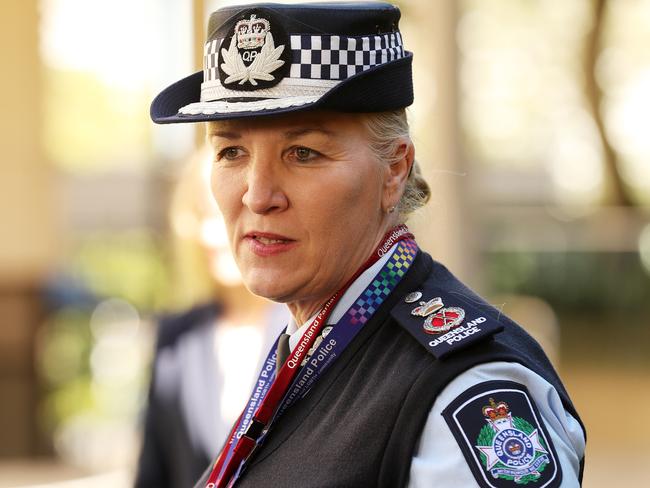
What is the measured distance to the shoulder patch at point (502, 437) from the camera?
1709mm

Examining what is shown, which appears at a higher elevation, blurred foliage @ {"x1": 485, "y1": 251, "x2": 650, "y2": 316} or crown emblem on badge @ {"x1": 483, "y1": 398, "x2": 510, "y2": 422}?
crown emblem on badge @ {"x1": 483, "y1": 398, "x2": 510, "y2": 422}

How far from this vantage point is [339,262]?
6.82 ft

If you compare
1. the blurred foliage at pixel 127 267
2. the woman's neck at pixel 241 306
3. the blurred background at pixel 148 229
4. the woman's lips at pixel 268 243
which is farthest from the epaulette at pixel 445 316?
the blurred foliage at pixel 127 267

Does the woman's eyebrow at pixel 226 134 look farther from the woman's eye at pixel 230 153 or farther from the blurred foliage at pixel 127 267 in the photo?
the blurred foliage at pixel 127 267

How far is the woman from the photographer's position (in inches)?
72.6

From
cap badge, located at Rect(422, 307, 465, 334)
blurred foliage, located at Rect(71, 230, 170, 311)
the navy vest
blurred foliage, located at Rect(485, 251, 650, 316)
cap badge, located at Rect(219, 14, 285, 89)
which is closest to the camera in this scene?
the navy vest

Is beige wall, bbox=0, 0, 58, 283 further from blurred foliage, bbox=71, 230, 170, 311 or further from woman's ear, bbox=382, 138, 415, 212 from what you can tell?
woman's ear, bbox=382, 138, 415, 212

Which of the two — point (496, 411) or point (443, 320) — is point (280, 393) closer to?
point (443, 320)

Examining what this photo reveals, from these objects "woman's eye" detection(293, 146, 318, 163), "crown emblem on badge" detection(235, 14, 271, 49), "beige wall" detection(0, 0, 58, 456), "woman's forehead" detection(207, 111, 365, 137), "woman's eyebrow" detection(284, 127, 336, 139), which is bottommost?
"beige wall" detection(0, 0, 58, 456)

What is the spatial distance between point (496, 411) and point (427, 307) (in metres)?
0.31

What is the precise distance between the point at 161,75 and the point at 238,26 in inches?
277

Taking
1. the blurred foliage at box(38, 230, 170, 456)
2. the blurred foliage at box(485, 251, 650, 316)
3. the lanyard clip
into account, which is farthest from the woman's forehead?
the blurred foliage at box(485, 251, 650, 316)

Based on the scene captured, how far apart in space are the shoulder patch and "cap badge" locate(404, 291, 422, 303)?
0.30 m

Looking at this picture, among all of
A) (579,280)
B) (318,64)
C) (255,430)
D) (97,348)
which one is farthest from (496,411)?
(579,280)
